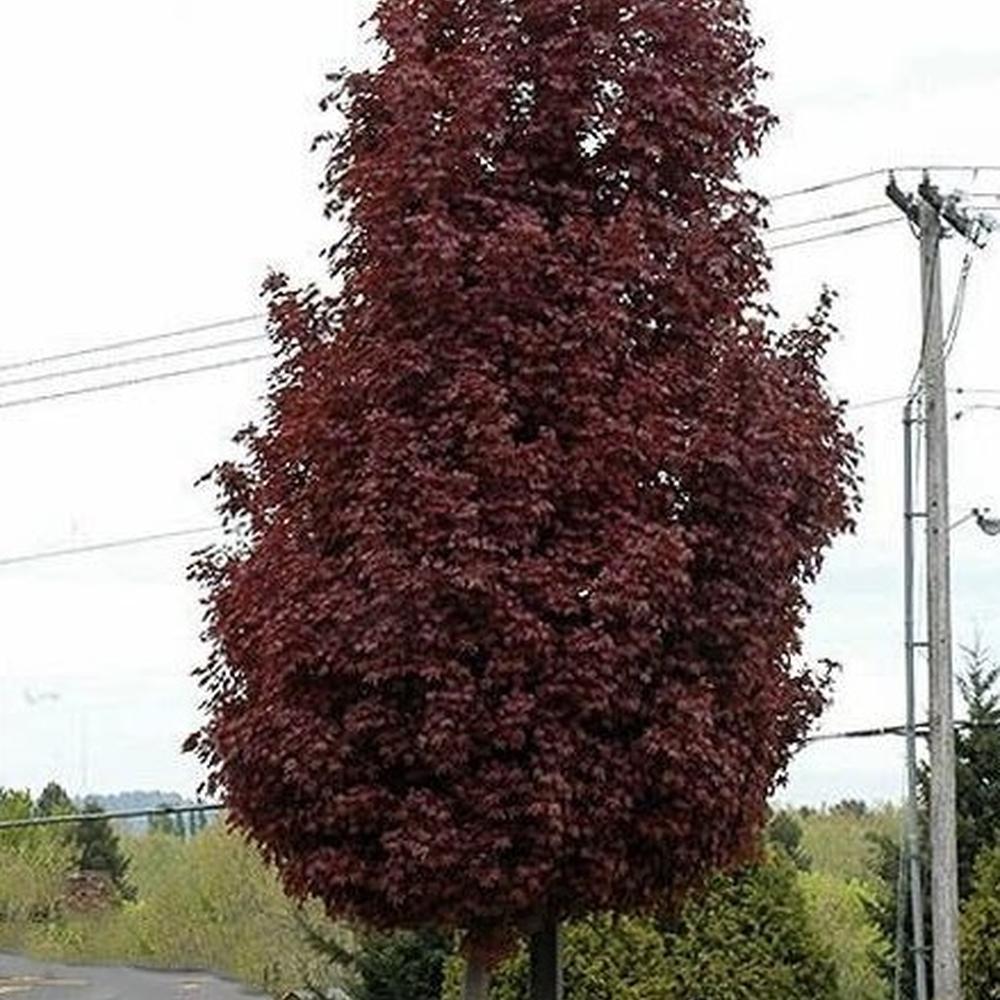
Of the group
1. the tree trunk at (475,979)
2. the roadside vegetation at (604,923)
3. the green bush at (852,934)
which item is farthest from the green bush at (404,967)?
the tree trunk at (475,979)

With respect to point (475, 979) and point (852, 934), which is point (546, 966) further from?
point (852, 934)

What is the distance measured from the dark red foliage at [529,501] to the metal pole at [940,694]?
4677mm

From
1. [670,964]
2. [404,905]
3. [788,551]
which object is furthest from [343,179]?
[670,964]

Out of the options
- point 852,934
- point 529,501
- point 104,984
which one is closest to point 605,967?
point 529,501

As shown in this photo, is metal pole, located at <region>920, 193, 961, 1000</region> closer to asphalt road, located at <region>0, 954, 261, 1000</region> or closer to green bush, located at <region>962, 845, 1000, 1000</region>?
green bush, located at <region>962, 845, 1000, 1000</region>

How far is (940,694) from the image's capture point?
581 inches

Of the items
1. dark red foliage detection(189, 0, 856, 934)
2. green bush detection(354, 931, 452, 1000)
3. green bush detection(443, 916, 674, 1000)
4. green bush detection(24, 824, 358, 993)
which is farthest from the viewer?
green bush detection(24, 824, 358, 993)

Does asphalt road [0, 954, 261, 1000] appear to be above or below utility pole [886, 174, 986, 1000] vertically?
below

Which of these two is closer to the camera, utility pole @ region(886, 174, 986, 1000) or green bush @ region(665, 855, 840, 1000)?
utility pole @ region(886, 174, 986, 1000)

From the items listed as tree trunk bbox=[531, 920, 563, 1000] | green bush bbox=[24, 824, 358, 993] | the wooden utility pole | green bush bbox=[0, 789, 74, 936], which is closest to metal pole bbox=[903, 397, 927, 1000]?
the wooden utility pole

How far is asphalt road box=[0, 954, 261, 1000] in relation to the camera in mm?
26906

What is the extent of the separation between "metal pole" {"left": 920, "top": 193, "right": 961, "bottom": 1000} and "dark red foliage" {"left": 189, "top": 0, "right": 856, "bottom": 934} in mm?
4677

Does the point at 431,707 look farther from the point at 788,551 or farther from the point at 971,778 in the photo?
the point at 971,778

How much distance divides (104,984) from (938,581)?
55.0ft
